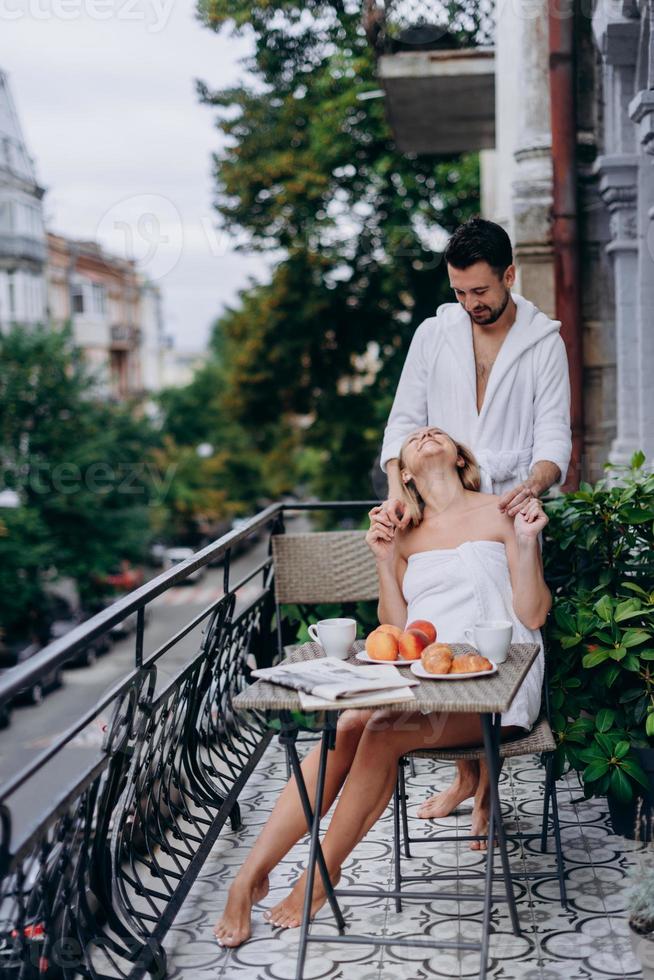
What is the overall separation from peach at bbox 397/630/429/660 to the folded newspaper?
71mm

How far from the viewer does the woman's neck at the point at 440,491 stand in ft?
11.4

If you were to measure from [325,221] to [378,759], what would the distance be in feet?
46.6

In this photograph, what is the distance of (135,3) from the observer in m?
5.92

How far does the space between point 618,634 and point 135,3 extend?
4.30 meters

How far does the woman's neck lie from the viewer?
136 inches

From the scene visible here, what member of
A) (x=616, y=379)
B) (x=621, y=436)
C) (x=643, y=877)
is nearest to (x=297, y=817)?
(x=643, y=877)

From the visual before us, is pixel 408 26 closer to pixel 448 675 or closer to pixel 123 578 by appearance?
pixel 448 675

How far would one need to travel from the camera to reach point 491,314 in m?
3.58

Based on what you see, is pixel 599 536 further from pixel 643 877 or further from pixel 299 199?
pixel 299 199

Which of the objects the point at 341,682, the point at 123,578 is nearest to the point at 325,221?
the point at 341,682

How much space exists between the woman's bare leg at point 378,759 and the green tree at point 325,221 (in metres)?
12.2

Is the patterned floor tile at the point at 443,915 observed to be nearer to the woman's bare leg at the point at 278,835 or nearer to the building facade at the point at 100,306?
the woman's bare leg at the point at 278,835

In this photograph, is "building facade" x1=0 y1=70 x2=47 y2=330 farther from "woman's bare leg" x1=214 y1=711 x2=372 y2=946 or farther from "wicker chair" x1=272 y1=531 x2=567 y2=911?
"woman's bare leg" x1=214 y1=711 x2=372 y2=946

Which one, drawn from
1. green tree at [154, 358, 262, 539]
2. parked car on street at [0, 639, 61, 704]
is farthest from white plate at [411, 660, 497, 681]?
green tree at [154, 358, 262, 539]
